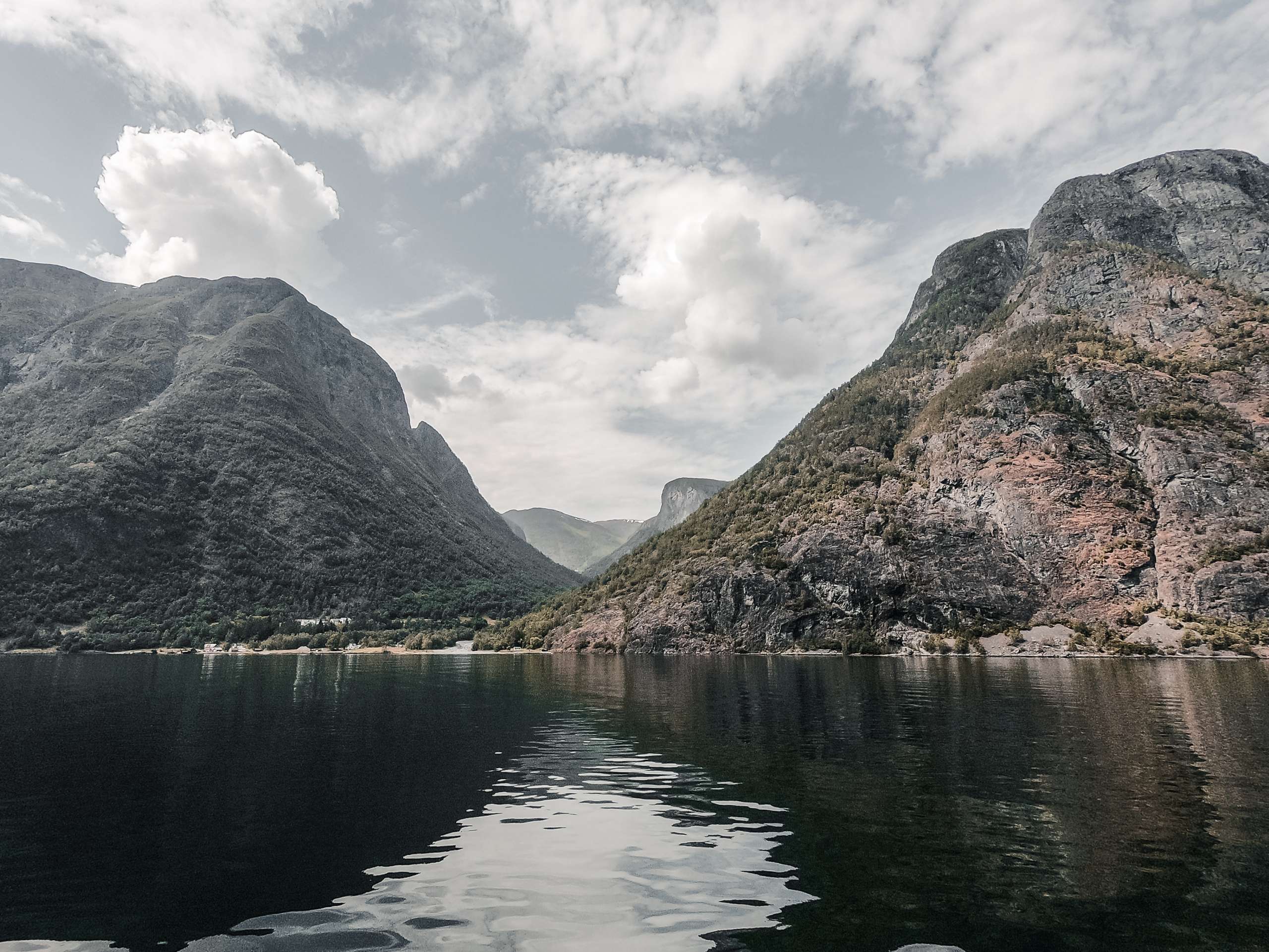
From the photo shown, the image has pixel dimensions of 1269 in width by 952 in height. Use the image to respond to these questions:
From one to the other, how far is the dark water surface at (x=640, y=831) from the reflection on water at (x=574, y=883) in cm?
8

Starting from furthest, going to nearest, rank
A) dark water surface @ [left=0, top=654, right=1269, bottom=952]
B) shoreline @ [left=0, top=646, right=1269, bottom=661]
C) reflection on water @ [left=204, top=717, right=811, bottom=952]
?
shoreline @ [left=0, top=646, right=1269, bottom=661] < dark water surface @ [left=0, top=654, right=1269, bottom=952] < reflection on water @ [left=204, top=717, right=811, bottom=952]

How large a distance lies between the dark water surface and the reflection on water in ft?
0.28

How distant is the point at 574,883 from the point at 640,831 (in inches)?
186

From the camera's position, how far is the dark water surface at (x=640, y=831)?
1243cm

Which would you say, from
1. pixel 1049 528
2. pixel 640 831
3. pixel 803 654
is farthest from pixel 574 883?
pixel 1049 528

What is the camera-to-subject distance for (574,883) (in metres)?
15.1

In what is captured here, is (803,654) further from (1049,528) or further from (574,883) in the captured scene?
(574,883)

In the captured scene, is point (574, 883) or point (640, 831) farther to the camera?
point (640, 831)

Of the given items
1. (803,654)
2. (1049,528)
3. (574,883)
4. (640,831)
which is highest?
(1049,528)

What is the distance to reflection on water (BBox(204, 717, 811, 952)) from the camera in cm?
1197

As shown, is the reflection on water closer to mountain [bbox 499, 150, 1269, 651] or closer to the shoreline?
the shoreline

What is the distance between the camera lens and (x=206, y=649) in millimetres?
197250

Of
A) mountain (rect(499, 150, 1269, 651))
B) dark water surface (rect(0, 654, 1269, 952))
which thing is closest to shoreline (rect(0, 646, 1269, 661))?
mountain (rect(499, 150, 1269, 651))

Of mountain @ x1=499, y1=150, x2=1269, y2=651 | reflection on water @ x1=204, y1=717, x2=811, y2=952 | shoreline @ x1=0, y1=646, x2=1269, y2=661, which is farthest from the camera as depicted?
mountain @ x1=499, y1=150, x2=1269, y2=651
